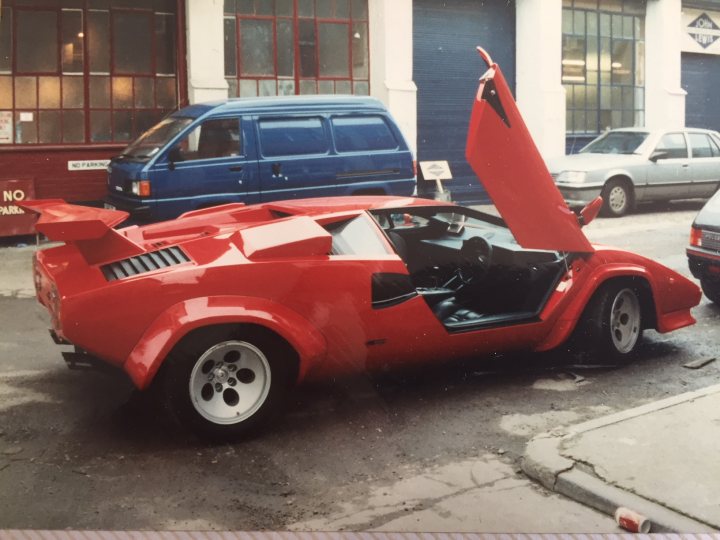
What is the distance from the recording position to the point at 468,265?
371 cm

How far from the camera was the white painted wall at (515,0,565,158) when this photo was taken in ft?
14.7

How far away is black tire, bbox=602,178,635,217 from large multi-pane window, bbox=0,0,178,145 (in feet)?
16.8

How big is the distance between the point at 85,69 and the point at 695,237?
6348 millimetres

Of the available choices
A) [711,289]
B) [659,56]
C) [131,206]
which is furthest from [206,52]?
[711,289]

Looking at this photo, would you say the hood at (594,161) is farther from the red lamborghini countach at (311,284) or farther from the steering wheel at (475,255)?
the steering wheel at (475,255)

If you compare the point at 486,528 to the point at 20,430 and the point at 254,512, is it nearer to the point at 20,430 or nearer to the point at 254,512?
the point at 254,512

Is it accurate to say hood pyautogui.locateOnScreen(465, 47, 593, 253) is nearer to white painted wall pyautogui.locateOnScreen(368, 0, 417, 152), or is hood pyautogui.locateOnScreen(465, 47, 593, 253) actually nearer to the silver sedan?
the silver sedan

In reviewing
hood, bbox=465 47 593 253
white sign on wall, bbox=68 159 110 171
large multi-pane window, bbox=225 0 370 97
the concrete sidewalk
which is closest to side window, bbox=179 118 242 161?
white sign on wall, bbox=68 159 110 171

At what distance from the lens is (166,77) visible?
10.8 m

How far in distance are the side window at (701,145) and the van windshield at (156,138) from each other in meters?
4.16

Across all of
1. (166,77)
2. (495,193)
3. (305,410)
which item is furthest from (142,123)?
(495,193)

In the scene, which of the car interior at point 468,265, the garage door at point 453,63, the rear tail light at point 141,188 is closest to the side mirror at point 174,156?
the rear tail light at point 141,188

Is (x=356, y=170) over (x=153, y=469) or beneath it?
over

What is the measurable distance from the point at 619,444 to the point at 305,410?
4.79 ft
